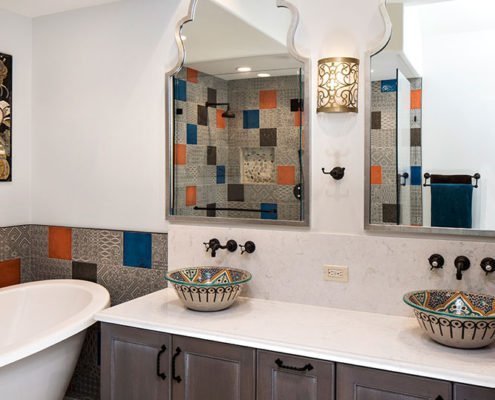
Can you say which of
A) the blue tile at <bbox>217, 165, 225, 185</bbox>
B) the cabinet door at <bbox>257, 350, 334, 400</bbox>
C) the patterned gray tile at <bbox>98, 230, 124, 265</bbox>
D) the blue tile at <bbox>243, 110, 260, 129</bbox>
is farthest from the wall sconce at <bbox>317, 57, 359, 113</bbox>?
the patterned gray tile at <bbox>98, 230, 124, 265</bbox>

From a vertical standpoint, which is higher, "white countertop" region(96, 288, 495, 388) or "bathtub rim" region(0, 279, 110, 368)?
"white countertop" region(96, 288, 495, 388)

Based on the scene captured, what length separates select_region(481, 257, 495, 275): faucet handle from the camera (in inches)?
85.4

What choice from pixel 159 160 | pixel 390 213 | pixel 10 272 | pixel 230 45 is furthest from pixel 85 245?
pixel 390 213

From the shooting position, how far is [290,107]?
259 centimetres

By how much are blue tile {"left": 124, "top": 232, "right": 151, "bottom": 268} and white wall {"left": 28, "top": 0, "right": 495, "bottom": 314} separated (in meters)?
0.06

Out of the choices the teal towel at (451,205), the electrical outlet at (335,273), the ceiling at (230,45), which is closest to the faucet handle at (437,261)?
the teal towel at (451,205)

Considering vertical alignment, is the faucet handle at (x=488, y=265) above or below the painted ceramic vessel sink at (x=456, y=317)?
above

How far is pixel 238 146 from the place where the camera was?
9.00 ft

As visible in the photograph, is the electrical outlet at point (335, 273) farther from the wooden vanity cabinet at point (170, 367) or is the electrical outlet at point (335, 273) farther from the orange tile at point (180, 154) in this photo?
the orange tile at point (180, 154)

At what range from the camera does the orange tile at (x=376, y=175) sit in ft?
7.89

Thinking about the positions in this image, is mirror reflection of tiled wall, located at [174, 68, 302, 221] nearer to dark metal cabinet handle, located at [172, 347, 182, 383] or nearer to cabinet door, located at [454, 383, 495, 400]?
dark metal cabinet handle, located at [172, 347, 182, 383]

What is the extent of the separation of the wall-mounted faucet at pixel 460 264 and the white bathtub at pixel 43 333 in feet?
5.76

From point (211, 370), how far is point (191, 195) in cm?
109

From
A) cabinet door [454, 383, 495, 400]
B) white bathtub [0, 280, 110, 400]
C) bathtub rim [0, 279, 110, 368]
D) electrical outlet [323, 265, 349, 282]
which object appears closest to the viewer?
cabinet door [454, 383, 495, 400]
